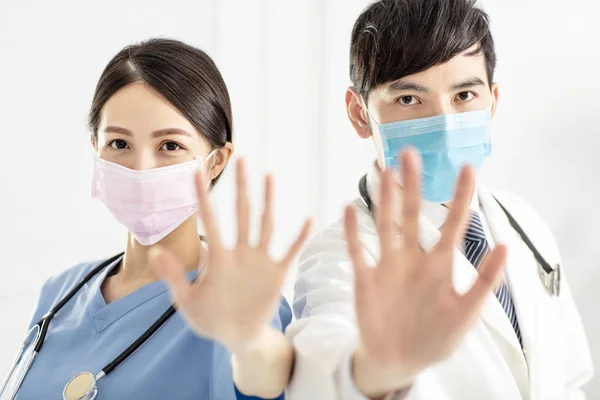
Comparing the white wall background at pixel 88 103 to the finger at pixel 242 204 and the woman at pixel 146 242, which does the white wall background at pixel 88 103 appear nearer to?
the woman at pixel 146 242

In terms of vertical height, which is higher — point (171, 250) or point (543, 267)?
point (171, 250)

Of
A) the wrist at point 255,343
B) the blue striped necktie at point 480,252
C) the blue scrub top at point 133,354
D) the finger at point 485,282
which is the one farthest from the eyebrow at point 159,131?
the finger at point 485,282

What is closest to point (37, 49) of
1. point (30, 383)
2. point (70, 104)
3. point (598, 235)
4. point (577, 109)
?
point (70, 104)

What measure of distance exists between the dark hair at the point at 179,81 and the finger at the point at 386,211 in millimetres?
727

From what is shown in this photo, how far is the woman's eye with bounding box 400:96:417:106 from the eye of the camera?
139cm

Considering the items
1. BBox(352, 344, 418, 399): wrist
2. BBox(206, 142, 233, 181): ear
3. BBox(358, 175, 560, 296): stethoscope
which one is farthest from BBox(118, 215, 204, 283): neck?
BBox(352, 344, 418, 399): wrist

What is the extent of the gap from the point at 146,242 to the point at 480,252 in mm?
734

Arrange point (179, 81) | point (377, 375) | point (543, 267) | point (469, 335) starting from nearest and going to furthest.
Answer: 1. point (377, 375)
2. point (469, 335)
3. point (179, 81)
4. point (543, 267)

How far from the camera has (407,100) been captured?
4.61 feet

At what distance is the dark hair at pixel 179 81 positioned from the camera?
4.67ft

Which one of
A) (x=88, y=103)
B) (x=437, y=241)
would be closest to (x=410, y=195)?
(x=437, y=241)

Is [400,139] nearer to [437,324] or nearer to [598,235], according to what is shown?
[437,324]

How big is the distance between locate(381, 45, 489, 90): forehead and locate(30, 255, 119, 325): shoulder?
2.93 ft

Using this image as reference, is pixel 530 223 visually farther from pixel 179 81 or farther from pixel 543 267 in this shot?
pixel 179 81
